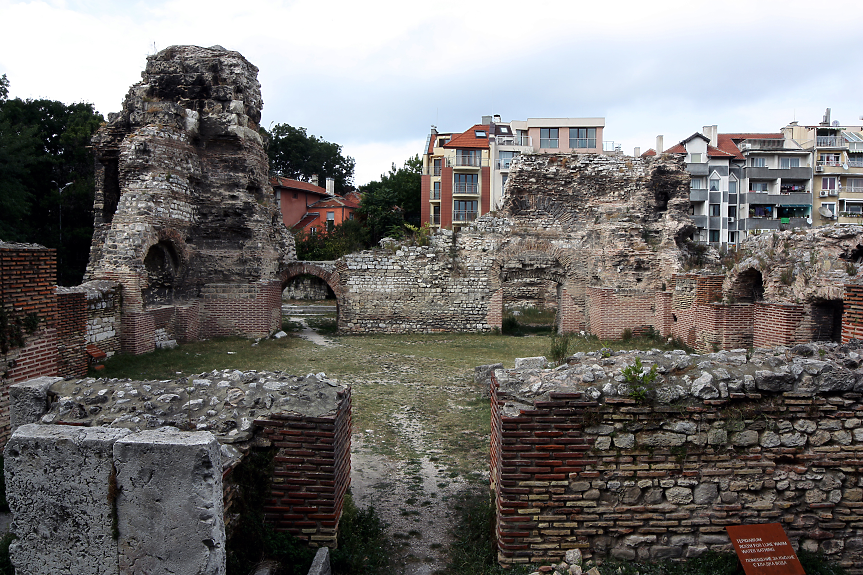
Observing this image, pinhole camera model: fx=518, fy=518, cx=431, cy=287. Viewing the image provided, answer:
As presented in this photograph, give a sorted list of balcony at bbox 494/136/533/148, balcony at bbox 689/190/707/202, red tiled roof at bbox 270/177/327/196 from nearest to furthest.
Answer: balcony at bbox 494/136/533/148 < red tiled roof at bbox 270/177/327/196 < balcony at bbox 689/190/707/202

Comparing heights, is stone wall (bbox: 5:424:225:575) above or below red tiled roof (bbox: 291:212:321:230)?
below

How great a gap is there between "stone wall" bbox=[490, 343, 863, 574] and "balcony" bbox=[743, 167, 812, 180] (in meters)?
47.8

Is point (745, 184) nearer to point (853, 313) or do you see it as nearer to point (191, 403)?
point (853, 313)

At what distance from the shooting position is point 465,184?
136ft

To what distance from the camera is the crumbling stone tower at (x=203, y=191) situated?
13.4m

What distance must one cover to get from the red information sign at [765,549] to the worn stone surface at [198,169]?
514 inches

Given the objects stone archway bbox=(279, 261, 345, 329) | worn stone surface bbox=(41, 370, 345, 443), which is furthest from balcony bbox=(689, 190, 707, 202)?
worn stone surface bbox=(41, 370, 345, 443)

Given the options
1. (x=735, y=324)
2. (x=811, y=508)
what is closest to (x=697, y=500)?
(x=811, y=508)

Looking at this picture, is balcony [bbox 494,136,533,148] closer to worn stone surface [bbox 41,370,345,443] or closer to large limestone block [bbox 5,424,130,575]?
worn stone surface [bbox 41,370,345,443]

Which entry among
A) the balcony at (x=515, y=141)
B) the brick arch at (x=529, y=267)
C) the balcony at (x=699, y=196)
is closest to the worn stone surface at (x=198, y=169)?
the brick arch at (x=529, y=267)

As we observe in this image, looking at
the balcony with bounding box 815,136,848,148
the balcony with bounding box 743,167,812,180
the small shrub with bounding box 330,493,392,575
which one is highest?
the balcony with bounding box 815,136,848,148

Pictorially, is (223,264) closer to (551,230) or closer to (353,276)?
(353,276)

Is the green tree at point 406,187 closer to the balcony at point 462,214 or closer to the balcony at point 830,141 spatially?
the balcony at point 462,214

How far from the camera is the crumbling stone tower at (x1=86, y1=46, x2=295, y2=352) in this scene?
529 inches
